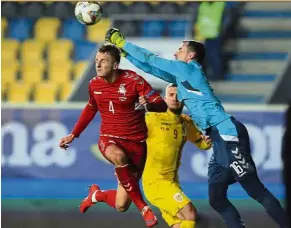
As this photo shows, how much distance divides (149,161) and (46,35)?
3332 millimetres

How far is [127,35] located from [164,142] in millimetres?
2374

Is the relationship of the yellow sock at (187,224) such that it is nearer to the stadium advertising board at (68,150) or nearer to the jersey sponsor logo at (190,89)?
Answer: the jersey sponsor logo at (190,89)

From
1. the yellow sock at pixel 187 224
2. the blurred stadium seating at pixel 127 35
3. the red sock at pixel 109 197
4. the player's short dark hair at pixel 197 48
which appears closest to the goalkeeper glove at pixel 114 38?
the player's short dark hair at pixel 197 48

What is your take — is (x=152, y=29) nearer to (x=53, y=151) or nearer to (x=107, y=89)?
(x=53, y=151)

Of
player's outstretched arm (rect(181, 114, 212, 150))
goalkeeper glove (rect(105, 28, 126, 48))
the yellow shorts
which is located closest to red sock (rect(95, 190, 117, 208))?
the yellow shorts

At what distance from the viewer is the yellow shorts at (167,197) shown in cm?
545

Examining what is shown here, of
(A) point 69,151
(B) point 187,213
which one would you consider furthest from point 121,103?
(A) point 69,151

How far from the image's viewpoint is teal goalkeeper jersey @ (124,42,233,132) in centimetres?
507

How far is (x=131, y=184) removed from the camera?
17.4ft

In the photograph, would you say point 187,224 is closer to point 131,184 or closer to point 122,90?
point 131,184

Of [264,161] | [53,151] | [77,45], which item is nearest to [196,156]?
[264,161]

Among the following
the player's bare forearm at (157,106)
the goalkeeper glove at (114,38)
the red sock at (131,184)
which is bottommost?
the red sock at (131,184)

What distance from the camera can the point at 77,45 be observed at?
27.7ft

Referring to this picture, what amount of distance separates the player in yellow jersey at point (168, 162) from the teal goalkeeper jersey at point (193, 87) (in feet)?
1.09
